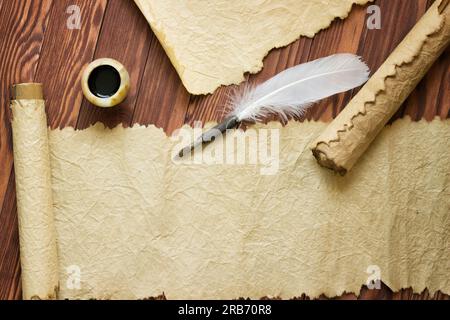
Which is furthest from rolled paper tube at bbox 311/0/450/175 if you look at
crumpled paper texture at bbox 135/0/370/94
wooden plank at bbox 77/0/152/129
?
wooden plank at bbox 77/0/152/129

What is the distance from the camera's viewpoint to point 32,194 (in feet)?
3.35

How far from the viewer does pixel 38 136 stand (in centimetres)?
102

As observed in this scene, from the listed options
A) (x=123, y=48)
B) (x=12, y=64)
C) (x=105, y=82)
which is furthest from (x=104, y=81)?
(x=12, y=64)

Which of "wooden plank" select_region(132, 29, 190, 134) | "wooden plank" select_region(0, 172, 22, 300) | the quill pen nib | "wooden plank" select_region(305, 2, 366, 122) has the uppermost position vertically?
"wooden plank" select_region(305, 2, 366, 122)

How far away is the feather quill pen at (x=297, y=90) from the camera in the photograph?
105 centimetres

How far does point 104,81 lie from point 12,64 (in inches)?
10.0

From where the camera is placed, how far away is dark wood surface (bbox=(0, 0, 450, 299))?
3.49 ft

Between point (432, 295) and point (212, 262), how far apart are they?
0.50m

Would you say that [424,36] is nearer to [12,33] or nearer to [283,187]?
[283,187]

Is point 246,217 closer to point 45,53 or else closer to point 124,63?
point 124,63

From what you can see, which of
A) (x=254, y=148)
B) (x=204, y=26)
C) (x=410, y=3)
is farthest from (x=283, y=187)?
(x=410, y=3)

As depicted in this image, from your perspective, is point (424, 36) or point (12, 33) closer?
point (424, 36)

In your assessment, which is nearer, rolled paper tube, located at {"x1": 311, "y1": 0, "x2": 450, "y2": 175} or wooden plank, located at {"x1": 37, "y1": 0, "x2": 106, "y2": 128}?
rolled paper tube, located at {"x1": 311, "y1": 0, "x2": 450, "y2": 175}

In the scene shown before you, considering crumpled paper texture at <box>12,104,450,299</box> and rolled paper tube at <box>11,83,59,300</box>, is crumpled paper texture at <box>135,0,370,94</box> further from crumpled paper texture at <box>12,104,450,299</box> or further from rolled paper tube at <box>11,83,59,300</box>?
rolled paper tube at <box>11,83,59,300</box>
